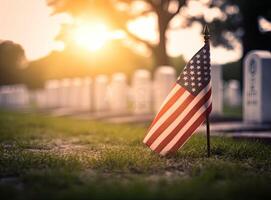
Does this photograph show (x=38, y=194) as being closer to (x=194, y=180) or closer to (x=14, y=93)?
(x=194, y=180)

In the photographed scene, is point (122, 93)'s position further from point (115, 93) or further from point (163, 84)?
point (163, 84)

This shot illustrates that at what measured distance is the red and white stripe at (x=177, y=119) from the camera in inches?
303

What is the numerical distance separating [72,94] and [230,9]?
11.3 meters

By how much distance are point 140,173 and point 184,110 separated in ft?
4.86

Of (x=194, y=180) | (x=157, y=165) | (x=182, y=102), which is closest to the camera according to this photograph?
(x=194, y=180)

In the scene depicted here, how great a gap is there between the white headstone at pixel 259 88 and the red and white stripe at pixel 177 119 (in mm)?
7660

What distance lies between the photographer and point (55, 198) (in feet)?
16.3

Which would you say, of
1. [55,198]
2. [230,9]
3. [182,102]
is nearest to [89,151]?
[182,102]

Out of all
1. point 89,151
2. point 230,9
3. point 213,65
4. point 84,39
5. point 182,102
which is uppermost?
point 230,9

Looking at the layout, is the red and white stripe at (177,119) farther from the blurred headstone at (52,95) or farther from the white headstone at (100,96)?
the blurred headstone at (52,95)

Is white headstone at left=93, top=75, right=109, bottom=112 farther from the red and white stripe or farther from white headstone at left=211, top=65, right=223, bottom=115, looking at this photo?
the red and white stripe

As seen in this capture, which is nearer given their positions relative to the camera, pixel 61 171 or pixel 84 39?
pixel 61 171

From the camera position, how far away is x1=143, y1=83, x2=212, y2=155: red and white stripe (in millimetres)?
7684

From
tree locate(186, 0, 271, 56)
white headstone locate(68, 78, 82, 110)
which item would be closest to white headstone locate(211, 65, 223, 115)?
tree locate(186, 0, 271, 56)
